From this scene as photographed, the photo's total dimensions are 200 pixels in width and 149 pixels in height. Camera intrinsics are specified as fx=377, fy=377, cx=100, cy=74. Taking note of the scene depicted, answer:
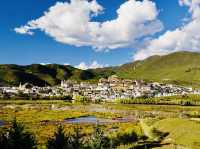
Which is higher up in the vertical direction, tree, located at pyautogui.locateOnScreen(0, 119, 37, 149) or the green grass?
tree, located at pyautogui.locateOnScreen(0, 119, 37, 149)

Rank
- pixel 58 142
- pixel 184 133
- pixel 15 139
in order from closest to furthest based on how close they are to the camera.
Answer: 1. pixel 15 139
2. pixel 58 142
3. pixel 184 133

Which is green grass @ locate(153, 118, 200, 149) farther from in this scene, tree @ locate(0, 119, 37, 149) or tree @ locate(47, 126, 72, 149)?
tree @ locate(0, 119, 37, 149)

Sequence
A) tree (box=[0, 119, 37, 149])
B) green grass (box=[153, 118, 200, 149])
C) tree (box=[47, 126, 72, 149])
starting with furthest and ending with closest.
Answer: green grass (box=[153, 118, 200, 149])
tree (box=[47, 126, 72, 149])
tree (box=[0, 119, 37, 149])

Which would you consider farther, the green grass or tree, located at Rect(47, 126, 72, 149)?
the green grass

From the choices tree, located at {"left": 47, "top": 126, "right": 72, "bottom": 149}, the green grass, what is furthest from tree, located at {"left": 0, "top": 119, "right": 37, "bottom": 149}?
the green grass

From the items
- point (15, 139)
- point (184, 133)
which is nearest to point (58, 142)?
point (15, 139)

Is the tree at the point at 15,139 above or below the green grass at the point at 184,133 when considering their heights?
above

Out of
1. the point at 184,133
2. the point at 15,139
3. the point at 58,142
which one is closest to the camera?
the point at 15,139

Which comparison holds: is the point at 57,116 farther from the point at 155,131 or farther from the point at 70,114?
the point at 155,131

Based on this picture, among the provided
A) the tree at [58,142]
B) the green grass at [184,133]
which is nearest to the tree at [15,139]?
the tree at [58,142]

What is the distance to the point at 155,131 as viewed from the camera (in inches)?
3688

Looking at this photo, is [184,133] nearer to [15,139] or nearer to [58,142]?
[58,142]

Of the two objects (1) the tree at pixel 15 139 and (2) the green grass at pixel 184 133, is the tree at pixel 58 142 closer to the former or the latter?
(1) the tree at pixel 15 139

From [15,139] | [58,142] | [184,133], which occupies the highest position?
[15,139]
